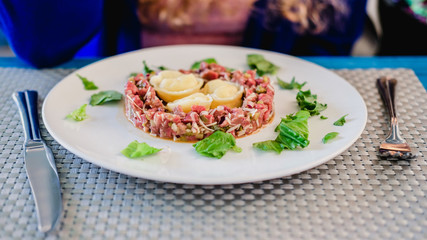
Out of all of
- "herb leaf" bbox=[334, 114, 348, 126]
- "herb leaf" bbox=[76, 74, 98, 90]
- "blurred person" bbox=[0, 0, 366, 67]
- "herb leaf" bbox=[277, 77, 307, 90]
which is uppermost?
"herb leaf" bbox=[334, 114, 348, 126]

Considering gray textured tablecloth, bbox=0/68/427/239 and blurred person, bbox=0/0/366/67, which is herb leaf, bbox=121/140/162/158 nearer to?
gray textured tablecloth, bbox=0/68/427/239

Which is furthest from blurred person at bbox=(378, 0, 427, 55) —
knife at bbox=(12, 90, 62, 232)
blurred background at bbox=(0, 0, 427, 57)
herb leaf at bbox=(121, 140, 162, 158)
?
knife at bbox=(12, 90, 62, 232)

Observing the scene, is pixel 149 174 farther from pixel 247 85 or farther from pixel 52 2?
pixel 52 2

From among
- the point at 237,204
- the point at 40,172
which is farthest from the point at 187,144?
the point at 40,172

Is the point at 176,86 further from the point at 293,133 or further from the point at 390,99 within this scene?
the point at 390,99

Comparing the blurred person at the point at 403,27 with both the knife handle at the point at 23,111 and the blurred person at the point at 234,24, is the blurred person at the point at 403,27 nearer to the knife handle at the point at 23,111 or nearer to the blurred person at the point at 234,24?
the blurred person at the point at 234,24

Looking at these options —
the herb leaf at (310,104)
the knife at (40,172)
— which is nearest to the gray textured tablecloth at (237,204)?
the knife at (40,172)
